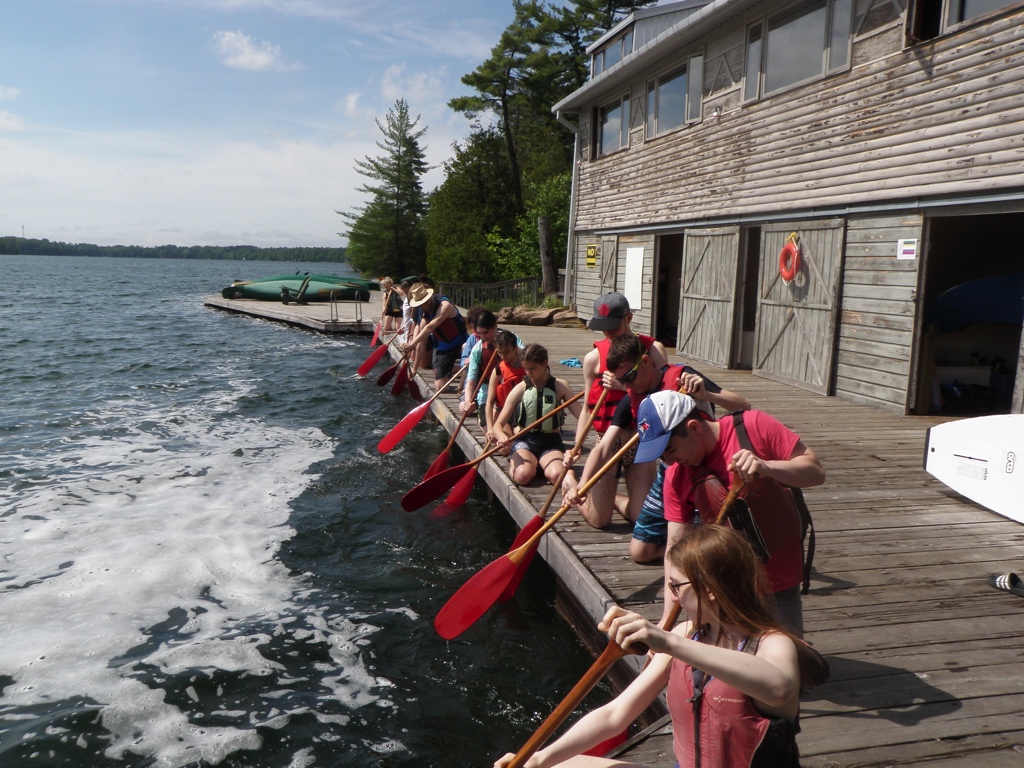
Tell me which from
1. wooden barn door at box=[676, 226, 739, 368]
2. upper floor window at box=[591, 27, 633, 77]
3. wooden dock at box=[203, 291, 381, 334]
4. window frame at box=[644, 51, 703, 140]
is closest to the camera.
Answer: wooden barn door at box=[676, 226, 739, 368]

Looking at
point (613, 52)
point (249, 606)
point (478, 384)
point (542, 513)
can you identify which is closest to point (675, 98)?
point (613, 52)

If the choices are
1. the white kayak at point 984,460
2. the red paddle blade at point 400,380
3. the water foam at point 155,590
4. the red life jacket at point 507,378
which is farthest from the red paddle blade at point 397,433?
the white kayak at point 984,460

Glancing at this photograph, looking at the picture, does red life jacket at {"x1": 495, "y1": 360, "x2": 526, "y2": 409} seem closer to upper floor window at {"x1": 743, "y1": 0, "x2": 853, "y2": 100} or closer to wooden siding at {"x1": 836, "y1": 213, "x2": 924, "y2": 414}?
wooden siding at {"x1": 836, "y1": 213, "x2": 924, "y2": 414}

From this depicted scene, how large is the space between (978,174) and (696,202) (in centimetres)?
600

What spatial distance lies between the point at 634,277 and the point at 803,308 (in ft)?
19.3

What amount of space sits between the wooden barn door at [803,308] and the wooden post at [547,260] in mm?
11234

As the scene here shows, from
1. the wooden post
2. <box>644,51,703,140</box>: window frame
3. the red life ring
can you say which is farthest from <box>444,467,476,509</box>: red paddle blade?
the wooden post

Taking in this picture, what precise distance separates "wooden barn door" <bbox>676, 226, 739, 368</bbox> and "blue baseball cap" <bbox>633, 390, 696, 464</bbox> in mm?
9890

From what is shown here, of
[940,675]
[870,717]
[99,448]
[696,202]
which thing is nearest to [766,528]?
[870,717]

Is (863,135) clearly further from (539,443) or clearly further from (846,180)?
(539,443)

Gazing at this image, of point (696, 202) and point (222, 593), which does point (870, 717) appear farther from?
point (696, 202)

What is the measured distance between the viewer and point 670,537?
3594 mm

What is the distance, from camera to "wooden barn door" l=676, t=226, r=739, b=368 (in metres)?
12.9

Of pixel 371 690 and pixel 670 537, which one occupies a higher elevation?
pixel 670 537
